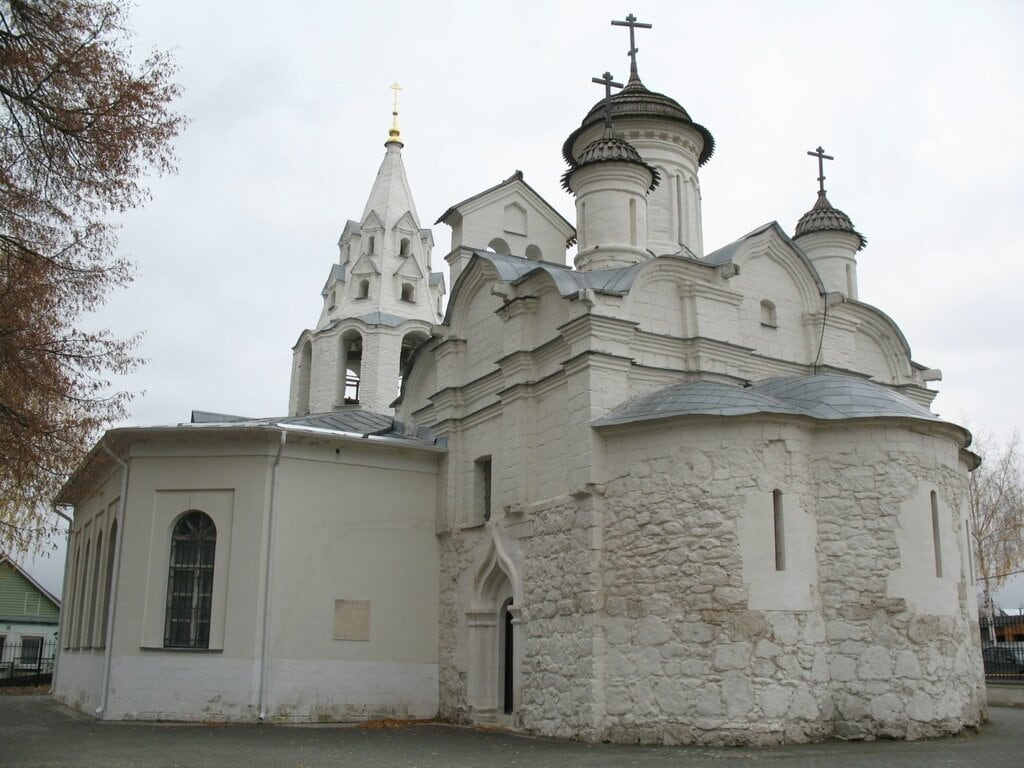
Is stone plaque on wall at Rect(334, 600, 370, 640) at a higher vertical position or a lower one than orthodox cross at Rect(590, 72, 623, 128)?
lower

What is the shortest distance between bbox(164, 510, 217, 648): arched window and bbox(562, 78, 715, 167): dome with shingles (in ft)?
33.2

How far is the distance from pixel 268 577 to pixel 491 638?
12.2ft

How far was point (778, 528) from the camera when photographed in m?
13.2

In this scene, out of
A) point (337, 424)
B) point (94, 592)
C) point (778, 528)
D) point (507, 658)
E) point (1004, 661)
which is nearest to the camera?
point (778, 528)

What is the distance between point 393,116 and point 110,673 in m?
16.1

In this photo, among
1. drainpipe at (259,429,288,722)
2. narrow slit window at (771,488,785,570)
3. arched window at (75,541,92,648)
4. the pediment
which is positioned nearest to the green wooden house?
arched window at (75,541,92,648)

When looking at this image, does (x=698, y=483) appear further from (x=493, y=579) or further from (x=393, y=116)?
(x=393, y=116)

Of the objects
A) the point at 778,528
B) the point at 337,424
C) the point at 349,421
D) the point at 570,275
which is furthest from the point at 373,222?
the point at 778,528

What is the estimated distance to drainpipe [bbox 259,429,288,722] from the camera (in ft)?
51.3

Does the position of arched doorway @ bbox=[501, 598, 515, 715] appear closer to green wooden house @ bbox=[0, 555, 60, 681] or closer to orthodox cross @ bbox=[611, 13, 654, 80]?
orthodox cross @ bbox=[611, 13, 654, 80]

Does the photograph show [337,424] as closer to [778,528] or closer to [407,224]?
[407,224]

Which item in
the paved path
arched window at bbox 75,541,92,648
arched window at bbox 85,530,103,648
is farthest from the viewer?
arched window at bbox 75,541,92,648

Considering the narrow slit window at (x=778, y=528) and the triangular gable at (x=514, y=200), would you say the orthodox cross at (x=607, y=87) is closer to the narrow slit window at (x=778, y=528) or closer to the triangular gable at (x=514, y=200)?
the triangular gable at (x=514, y=200)

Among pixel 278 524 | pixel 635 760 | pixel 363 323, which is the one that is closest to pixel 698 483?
pixel 635 760
